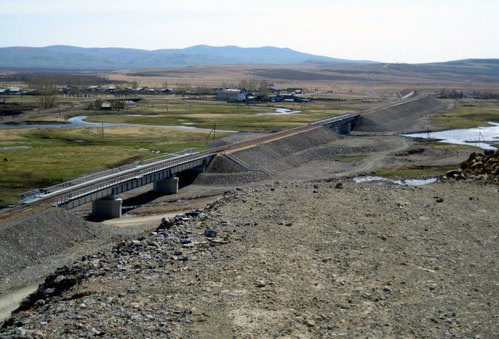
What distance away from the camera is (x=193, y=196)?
61281 millimetres

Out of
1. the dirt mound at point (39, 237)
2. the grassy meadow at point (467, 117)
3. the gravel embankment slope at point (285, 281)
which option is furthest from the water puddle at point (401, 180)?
the grassy meadow at point (467, 117)

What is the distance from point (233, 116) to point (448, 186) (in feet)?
288

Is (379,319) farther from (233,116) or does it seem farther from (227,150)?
(233,116)

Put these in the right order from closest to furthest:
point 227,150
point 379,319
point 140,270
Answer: point 379,319, point 140,270, point 227,150

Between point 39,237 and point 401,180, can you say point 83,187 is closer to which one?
point 39,237

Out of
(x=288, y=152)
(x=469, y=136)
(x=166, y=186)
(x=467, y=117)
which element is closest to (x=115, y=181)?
(x=166, y=186)

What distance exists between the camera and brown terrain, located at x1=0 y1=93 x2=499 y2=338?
22.8 meters

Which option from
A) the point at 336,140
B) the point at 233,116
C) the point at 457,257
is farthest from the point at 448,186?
the point at 233,116

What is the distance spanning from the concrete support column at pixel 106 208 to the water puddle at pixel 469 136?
2458 inches

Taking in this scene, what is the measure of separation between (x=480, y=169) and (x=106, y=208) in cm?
3314

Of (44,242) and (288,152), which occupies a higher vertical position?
(288,152)

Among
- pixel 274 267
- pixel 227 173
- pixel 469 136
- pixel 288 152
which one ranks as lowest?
pixel 227 173

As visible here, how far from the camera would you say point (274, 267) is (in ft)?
94.5

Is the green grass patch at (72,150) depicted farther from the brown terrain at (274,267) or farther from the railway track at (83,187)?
the brown terrain at (274,267)
